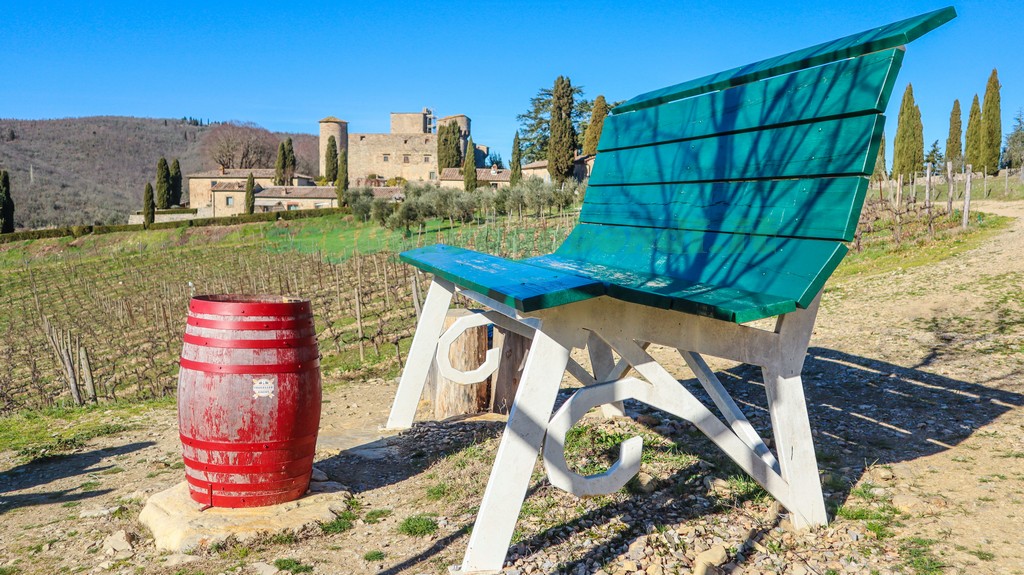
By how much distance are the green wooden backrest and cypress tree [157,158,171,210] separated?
63974 millimetres

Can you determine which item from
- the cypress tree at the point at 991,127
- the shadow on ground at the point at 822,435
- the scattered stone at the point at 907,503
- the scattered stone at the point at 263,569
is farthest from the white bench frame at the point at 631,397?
the cypress tree at the point at 991,127

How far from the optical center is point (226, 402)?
10.7ft

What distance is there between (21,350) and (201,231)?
94.6 ft

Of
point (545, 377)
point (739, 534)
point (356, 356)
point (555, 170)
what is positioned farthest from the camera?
point (555, 170)

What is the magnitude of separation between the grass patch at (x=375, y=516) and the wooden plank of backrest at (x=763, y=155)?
2.26 m

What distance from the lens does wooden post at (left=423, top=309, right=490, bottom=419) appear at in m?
5.27

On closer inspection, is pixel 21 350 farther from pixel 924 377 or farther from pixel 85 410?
pixel 924 377

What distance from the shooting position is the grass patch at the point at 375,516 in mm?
3372

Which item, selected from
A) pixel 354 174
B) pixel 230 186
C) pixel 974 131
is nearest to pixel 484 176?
pixel 354 174

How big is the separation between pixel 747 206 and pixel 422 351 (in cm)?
228

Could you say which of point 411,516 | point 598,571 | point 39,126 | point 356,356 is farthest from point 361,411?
point 39,126

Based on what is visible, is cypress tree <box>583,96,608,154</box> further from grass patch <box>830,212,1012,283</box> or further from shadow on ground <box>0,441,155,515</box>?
shadow on ground <box>0,441,155,515</box>

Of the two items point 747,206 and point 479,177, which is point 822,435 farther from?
point 479,177

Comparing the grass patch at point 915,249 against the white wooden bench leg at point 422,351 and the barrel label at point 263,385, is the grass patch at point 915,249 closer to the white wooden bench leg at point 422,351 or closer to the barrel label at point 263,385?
the white wooden bench leg at point 422,351
